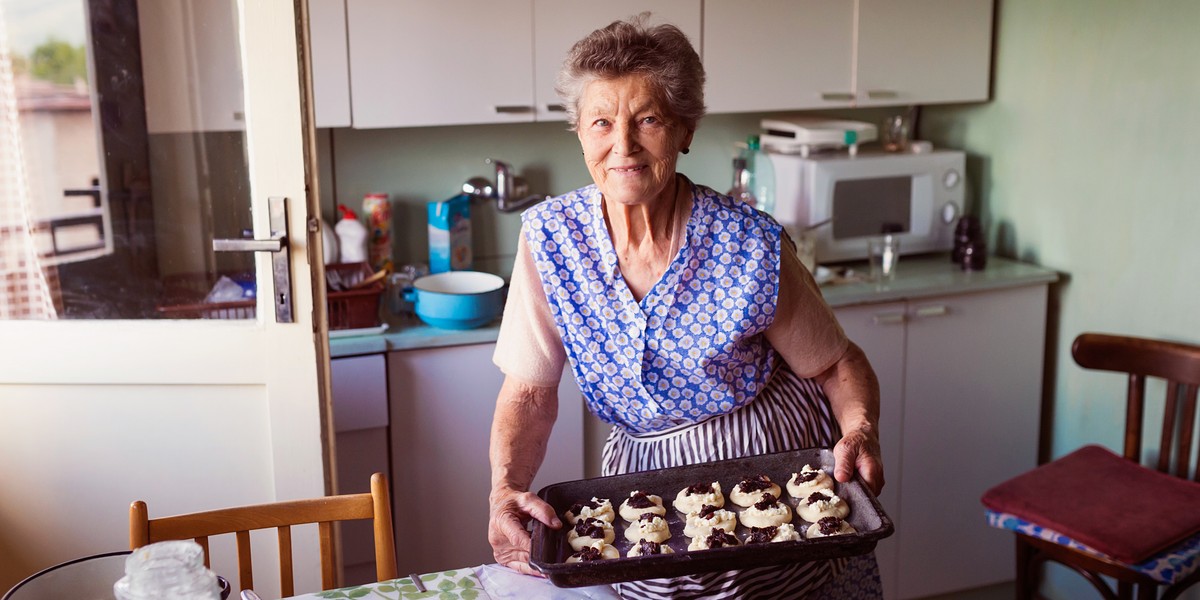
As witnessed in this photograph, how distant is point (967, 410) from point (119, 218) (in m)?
2.11

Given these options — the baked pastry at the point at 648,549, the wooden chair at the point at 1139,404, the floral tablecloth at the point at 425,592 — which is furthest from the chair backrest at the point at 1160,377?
the floral tablecloth at the point at 425,592

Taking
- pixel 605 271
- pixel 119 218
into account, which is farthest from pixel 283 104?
pixel 605 271

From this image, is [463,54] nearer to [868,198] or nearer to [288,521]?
[868,198]

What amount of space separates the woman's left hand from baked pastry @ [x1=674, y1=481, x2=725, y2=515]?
0.17m

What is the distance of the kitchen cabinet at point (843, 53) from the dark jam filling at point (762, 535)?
1.57 m

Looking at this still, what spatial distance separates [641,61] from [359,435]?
1.32 meters

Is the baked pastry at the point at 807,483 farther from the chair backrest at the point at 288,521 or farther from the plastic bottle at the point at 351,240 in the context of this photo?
the plastic bottle at the point at 351,240

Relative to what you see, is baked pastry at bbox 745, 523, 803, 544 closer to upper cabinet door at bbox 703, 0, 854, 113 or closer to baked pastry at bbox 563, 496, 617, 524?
baked pastry at bbox 563, 496, 617, 524

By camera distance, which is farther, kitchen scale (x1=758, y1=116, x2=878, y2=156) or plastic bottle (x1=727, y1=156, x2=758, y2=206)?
plastic bottle (x1=727, y1=156, x2=758, y2=206)

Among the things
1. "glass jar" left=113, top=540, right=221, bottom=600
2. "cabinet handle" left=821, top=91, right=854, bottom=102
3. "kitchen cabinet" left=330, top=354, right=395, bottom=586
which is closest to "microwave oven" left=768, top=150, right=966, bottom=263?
"cabinet handle" left=821, top=91, right=854, bottom=102

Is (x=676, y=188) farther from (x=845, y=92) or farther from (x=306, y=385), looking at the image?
(x=845, y=92)

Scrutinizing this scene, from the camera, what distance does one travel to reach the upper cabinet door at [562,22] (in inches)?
105

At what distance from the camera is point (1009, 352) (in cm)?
297

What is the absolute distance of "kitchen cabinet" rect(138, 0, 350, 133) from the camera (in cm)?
204
